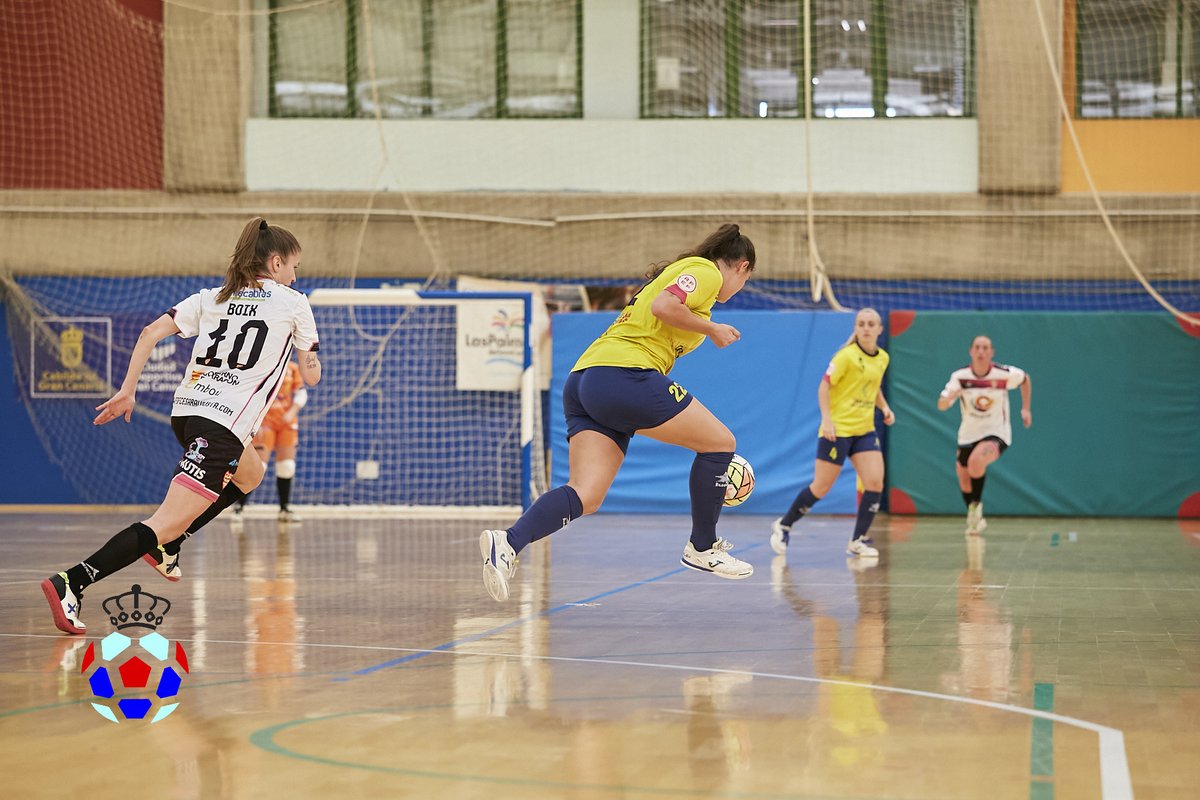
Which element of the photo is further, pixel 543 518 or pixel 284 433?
pixel 284 433

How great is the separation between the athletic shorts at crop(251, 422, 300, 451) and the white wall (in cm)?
472

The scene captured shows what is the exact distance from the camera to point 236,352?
6762 millimetres

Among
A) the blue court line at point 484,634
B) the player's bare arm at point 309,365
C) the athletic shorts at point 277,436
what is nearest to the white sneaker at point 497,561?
the blue court line at point 484,634

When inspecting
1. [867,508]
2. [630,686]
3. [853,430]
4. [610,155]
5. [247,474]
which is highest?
[610,155]

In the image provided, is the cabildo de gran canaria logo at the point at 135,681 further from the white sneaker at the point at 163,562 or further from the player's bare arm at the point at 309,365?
the player's bare arm at the point at 309,365

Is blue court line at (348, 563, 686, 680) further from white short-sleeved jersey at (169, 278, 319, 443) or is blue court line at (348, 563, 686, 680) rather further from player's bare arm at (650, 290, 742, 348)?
player's bare arm at (650, 290, 742, 348)

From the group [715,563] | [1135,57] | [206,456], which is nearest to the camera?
[206,456]

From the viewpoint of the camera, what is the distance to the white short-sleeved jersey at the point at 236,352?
264 inches

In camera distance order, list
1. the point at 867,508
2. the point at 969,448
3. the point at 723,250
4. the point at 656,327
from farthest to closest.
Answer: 1. the point at 969,448
2. the point at 867,508
3. the point at 723,250
4. the point at 656,327

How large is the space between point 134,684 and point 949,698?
2.99 meters

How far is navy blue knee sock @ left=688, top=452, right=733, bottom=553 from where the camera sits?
24.0 ft

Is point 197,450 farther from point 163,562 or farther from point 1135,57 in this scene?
point 1135,57

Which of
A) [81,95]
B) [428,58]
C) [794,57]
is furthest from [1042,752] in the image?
[81,95]

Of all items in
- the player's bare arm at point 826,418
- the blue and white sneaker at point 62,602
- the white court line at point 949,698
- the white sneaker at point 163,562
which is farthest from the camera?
the player's bare arm at point 826,418
